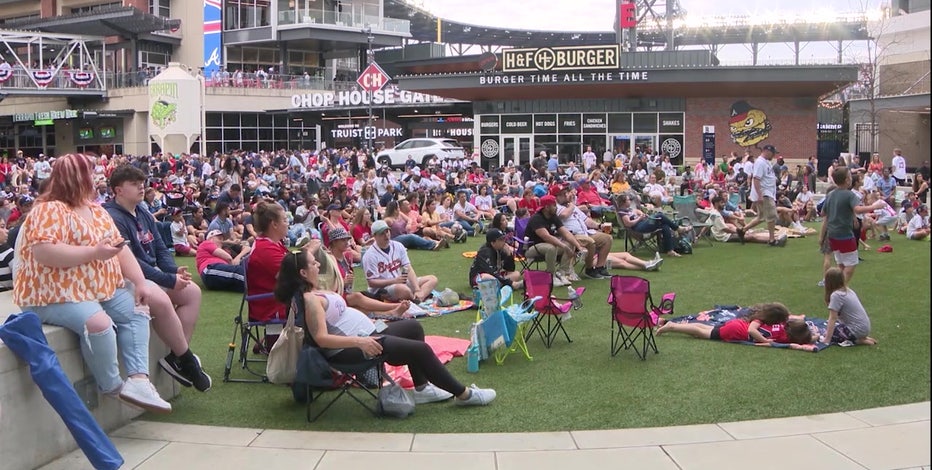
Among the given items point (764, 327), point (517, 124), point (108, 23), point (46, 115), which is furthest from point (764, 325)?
point (46, 115)

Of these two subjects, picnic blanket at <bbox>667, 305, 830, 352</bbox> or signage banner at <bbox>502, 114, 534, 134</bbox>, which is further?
signage banner at <bbox>502, 114, 534, 134</bbox>

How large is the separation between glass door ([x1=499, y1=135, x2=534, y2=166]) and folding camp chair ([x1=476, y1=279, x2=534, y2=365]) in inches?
1253

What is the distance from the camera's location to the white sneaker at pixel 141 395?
5492 millimetres

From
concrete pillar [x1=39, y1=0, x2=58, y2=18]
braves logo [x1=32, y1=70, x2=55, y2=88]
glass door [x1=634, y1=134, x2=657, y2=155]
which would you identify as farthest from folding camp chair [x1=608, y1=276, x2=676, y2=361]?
concrete pillar [x1=39, y1=0, x2=58, y2=18]

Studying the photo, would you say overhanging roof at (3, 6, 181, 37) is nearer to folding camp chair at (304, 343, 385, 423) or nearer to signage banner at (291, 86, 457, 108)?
signage banner at (291, 86, 457, 108)

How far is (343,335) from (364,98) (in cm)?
4068

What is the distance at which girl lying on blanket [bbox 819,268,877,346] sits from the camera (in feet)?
25.6

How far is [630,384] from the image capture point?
22.7 ft

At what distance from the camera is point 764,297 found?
10461 mm

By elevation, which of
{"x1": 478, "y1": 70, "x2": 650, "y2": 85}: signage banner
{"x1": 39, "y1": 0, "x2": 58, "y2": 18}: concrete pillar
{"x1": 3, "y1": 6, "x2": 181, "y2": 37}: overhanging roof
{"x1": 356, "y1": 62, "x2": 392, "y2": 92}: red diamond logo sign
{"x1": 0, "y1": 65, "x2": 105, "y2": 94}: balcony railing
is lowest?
{"x1": 356, "y1": 62, "x2": 392, "y2": 92}: red diamond logo sign

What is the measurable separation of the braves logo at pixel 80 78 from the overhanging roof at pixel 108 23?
3.10m

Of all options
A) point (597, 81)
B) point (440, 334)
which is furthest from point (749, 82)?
point (440, 334)

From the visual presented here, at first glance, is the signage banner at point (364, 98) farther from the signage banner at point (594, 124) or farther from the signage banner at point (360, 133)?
the signage banner at point (594, 124)

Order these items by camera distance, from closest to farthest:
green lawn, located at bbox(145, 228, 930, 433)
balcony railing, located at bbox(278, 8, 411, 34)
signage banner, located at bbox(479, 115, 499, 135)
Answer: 1. green lawn, located at bbox(145, 228, 930, 433)
2. signage banner, located at bbox(479, 115, 499, 135)
3. balcony railing, located at bbox(278, 8, 411, 34)
